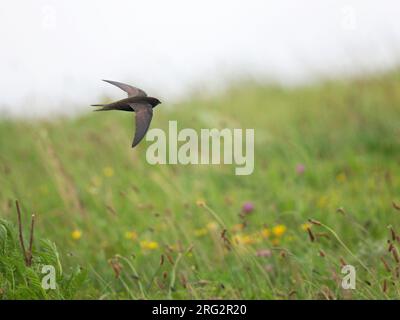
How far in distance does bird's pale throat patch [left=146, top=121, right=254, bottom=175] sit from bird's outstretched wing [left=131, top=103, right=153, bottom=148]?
8.68ft

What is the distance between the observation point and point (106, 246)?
12.2 ft

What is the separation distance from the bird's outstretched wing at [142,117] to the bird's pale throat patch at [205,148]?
8.68 ft

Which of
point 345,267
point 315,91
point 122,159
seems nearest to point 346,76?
point 315,91

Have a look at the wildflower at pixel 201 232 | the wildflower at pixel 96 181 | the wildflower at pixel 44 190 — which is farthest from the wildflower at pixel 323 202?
the wildflower at pixel 44 190

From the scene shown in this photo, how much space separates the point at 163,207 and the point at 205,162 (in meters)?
0.72

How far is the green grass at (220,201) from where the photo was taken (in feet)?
9.44

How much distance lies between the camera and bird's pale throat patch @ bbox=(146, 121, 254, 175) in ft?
16.0

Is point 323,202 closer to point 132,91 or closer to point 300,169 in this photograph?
point 300,169

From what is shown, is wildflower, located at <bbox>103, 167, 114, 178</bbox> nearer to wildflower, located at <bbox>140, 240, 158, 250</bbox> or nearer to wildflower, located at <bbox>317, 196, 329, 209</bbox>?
wildflower, located at <bbox>140, 240, 158, 250</bbox>

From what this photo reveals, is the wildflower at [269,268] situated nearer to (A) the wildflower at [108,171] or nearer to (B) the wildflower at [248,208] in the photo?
(B) the wildflower at [248,208]

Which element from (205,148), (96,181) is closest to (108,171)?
(96,181)

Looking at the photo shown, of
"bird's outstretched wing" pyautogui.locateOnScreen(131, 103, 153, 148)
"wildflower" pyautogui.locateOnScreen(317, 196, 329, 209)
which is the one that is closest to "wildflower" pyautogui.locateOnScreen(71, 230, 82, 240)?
"wildflower" pyautogui.locateOnScreen(317, 196, 329, 209)

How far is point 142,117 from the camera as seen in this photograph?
6.37 ft

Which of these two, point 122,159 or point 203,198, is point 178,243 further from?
point 122,159
